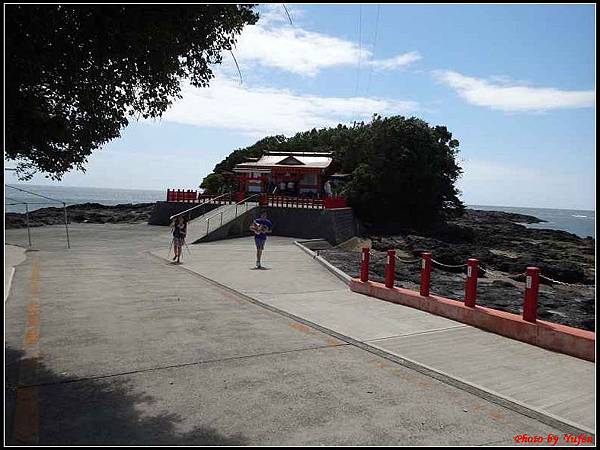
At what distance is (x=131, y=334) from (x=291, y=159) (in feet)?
105

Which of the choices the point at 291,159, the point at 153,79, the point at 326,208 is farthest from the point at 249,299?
the point at 291,159

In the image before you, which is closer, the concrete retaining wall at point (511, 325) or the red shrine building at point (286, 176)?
the concrete retaining wall at point (511, 325)

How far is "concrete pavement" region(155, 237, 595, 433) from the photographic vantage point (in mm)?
5473

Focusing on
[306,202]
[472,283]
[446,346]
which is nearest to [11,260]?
[472,283]

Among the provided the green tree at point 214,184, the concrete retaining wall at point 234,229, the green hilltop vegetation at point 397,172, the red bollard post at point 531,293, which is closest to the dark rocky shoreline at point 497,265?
the green hilltop vegetation at point 397,172

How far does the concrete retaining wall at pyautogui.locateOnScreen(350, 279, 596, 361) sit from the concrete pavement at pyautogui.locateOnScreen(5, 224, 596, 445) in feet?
4.51

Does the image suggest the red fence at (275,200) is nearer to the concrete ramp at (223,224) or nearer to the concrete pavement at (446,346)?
the concrete ramp at (223,224)

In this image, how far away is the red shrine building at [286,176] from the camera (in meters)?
38.2

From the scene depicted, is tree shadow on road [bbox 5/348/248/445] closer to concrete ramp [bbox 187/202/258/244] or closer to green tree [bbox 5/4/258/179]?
green tree [bbox 5/4/258/179]

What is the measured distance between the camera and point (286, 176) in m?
39.0

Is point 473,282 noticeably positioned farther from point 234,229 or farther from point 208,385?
point 234,229

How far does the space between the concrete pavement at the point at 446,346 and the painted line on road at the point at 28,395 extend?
415 centimetres

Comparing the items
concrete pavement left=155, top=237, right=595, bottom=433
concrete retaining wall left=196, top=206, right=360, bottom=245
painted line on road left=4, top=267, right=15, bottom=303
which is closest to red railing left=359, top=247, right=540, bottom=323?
concrete pavement left=155, top=237, right=595, bottom=433

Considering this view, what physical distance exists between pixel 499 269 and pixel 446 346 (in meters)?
17.9
